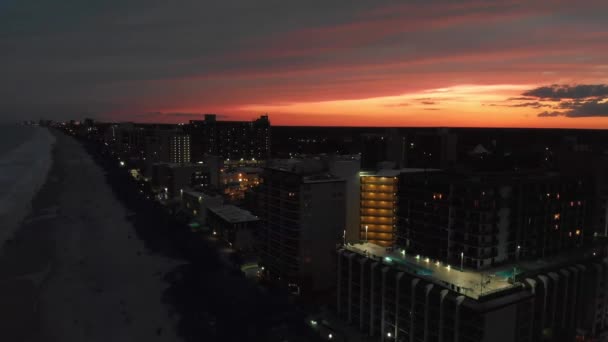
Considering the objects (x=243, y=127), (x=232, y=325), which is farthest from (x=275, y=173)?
(x=243, y=127)

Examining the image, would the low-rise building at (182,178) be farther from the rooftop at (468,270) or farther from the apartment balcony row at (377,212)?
the rooftop at (468,270)

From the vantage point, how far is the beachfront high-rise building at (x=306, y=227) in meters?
53.8

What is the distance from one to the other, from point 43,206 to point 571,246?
96601 mm

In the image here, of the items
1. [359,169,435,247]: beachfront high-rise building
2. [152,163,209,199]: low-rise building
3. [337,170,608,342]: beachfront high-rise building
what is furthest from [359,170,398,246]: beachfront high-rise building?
[152,163,209,199]: low-rise building

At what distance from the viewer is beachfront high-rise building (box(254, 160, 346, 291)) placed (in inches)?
2117

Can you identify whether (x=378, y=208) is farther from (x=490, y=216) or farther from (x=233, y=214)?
(x=233, y=214)

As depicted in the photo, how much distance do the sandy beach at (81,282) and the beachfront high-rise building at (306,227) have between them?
15014mm

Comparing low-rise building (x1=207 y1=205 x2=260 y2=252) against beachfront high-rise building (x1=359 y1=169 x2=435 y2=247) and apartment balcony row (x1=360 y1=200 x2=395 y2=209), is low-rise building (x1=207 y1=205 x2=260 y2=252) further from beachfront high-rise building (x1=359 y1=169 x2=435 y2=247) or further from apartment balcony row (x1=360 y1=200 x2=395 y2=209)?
apartment balcony row (x1=360 y1=200 x2=395 y2=209)

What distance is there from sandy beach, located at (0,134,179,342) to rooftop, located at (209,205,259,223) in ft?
43.5

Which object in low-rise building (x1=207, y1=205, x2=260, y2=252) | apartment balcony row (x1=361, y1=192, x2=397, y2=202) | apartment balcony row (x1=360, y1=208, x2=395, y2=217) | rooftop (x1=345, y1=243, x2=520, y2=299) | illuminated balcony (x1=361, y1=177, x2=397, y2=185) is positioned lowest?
low-rise building (x1=207, y1=205, x2=260, y2=252)

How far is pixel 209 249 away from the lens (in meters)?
69.7

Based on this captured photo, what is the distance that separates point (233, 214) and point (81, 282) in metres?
28.4

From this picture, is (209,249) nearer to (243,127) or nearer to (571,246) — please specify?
(571,246)

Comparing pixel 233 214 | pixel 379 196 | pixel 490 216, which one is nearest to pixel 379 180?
pixel 379 196
